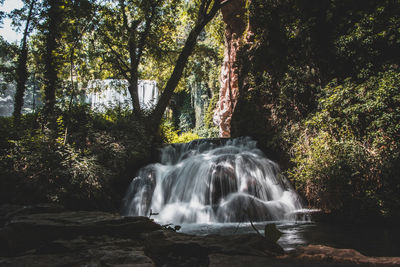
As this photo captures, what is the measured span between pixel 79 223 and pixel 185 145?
772 cm

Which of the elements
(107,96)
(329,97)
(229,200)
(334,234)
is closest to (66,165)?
(229,200)

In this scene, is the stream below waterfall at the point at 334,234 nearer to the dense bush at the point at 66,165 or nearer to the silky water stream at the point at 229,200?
the silky water stream at the point at 229,200

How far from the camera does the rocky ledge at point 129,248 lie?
5.88ft

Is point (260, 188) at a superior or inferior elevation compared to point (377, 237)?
superior

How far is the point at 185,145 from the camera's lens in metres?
10.4

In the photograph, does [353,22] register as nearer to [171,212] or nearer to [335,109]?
[335,109]

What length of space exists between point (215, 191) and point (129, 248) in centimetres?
475

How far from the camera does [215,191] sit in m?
6.72

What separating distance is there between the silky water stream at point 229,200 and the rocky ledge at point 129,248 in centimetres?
198

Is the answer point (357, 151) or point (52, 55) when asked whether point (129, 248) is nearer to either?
point (357, 151)

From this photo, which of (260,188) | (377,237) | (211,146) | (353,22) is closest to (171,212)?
(260,188)

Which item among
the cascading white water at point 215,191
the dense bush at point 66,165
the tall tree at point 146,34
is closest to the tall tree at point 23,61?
the tall tree at point 146,34

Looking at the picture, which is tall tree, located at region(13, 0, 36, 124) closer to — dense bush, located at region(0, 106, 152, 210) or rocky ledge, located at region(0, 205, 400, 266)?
dense bush, located at region(0, 106, 152, 210)

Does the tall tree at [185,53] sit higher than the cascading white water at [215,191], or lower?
higher
